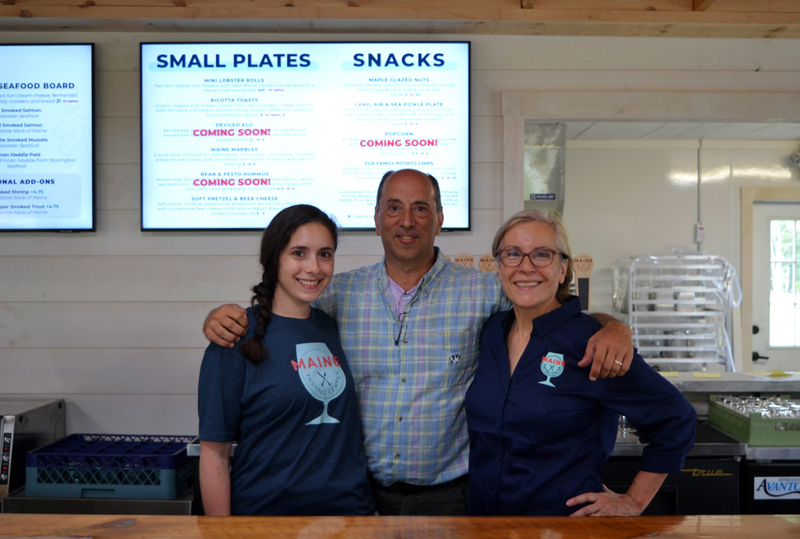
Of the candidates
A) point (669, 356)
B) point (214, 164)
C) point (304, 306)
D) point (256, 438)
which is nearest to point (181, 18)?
point (214, 164)

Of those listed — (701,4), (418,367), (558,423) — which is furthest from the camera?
(701,4)

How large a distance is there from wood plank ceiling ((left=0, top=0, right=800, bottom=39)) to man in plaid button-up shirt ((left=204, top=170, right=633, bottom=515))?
1197 mm

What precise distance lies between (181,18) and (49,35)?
64cm

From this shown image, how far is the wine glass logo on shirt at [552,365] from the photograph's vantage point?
137 centimetres

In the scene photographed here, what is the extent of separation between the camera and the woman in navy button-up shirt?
4.38 ft

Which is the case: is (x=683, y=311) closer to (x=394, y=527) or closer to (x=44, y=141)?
(x=394, y=527)

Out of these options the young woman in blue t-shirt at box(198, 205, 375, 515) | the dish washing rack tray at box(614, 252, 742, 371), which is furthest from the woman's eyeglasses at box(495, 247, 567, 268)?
the dish washing rack tray at box(614, 252, 742, 371)

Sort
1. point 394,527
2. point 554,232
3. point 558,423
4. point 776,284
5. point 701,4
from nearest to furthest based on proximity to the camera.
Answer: point 394,527
point 558,423
point 554,232
point 701,4
point 776,284

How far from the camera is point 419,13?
254 cm

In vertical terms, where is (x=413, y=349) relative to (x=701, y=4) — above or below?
below

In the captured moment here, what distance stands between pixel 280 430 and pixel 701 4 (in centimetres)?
244

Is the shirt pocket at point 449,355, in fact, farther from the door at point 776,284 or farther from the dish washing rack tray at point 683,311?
the door at point 776,284

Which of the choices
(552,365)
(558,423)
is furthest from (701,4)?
(558,423)

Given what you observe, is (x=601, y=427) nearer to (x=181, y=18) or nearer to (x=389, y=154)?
(x=389, y=154)
